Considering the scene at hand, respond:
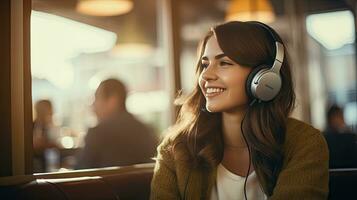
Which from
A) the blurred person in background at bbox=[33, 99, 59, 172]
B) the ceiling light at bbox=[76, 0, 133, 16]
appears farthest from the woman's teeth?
the blurred person in background at bbox=[33, 99, 59, 172]

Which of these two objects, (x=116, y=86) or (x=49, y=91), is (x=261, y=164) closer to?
(x=116, y=86)

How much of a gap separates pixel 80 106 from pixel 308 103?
8.24 ft

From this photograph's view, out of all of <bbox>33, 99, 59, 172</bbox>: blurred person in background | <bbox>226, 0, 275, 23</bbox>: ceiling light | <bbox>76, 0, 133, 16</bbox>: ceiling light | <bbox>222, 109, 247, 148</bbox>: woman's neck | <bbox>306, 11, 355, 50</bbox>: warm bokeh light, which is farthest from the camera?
<bbox>306, 11, 355, 50</bbox>: warm bokeh light

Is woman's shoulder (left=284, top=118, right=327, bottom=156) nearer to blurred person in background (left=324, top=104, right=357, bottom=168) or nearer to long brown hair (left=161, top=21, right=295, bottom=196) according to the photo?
long brown hair (left=161, top=21, right=295, bottom=196)

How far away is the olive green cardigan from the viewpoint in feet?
4.12

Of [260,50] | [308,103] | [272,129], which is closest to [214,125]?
[272,129]

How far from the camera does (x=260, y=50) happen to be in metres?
1.40

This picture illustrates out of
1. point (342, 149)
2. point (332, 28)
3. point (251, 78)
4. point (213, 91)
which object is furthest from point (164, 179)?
point (332, 28)

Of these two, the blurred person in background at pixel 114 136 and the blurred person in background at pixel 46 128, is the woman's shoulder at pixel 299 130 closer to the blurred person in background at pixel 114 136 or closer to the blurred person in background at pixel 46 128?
the blurred person in background at pixel 114 136

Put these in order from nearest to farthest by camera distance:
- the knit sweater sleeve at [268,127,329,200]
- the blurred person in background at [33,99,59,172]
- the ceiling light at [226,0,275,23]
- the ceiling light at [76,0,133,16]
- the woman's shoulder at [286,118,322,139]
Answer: the knit sweater sleeve at [268,127,329,200] < the woman's shoulder at [286,118,322,139] < the ceiling light at [226,0,275,23] < the ceiling light at [76,0,133,16] < the blurred person in background at [33,99,59,172]

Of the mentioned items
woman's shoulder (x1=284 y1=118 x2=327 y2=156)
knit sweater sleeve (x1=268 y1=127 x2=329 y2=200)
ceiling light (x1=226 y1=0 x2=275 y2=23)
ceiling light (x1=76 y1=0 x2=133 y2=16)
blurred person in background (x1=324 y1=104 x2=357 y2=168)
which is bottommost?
blurred person in background (x1=324 y1=104 x2=357 y2=168)

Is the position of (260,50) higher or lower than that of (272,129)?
higher

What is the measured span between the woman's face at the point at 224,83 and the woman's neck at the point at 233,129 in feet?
0.19

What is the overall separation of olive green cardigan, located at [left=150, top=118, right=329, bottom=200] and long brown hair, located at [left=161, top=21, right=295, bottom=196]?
→ 3 cm
